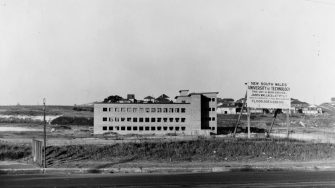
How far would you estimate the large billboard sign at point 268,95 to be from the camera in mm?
39219

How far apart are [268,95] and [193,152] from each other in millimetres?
15460

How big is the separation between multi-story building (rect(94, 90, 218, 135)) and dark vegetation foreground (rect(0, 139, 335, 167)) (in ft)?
158

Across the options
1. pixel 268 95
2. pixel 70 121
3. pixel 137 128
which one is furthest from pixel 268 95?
pixel 70 121

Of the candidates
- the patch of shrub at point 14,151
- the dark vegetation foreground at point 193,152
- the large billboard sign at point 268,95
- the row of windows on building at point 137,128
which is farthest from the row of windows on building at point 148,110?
the dark vegetation foreground at point 193,152

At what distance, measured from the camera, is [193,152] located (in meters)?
27.5

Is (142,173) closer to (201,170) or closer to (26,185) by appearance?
(201,170)

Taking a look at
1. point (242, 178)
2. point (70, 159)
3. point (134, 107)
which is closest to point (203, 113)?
point (134, 107)

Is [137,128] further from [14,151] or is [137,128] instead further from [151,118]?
[14,151]

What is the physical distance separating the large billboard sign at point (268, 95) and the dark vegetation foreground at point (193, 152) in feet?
30.5

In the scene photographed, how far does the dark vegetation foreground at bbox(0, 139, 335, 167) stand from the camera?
83.7 ft

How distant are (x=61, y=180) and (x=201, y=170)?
744 cm

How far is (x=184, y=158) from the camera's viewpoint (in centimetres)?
2545

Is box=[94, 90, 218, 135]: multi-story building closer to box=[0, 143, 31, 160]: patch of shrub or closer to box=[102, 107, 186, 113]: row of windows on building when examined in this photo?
box=[102, 107, 186, 113]: row of windows on building

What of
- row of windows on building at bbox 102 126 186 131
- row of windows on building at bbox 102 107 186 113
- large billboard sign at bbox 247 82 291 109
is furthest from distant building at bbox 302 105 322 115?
large billboard sign at bbox 247 82 291 109
